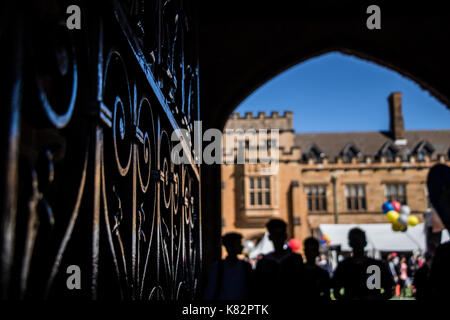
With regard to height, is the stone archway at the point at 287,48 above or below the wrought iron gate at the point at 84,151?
above

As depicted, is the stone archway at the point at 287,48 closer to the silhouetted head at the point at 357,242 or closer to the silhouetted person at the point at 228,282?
the silhouetted head at the point at 357,242

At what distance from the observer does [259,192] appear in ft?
105

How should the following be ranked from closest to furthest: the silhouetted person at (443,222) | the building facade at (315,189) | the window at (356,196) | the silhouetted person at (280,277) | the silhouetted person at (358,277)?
the silhouetted person at (443,222)
the silhouetted person at (280,277)
the silhouetted person at (358,277)
the building facade at (315,189)
the window at (356,196)

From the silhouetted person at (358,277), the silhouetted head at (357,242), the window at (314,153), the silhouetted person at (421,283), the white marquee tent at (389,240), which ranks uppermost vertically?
the window at (314,153)

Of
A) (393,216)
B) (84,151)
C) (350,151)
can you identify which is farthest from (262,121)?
(84,151)

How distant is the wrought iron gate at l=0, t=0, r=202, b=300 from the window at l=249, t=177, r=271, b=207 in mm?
30027

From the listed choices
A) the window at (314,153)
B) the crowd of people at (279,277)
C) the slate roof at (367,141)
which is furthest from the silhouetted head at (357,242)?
the slate roof at (367,141)

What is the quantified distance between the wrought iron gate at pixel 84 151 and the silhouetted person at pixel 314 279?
129 cm

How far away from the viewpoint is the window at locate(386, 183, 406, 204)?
3169 centimetres

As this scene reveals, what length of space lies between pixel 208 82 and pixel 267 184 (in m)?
27.1

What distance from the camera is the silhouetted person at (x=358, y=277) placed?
3533 millimetres

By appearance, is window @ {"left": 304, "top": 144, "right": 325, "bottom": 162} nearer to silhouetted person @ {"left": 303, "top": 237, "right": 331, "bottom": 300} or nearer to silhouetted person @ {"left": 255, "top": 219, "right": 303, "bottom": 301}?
silhouetted person @ {"left": 303, "top": 237, "right": 331, "bottom": 300}

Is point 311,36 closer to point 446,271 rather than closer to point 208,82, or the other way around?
point 208,82

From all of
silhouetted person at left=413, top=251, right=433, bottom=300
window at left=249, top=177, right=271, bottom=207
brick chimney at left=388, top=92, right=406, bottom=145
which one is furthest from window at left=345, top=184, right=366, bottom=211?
silhouetted person at left=413, top=251, right=433, bottom=300
